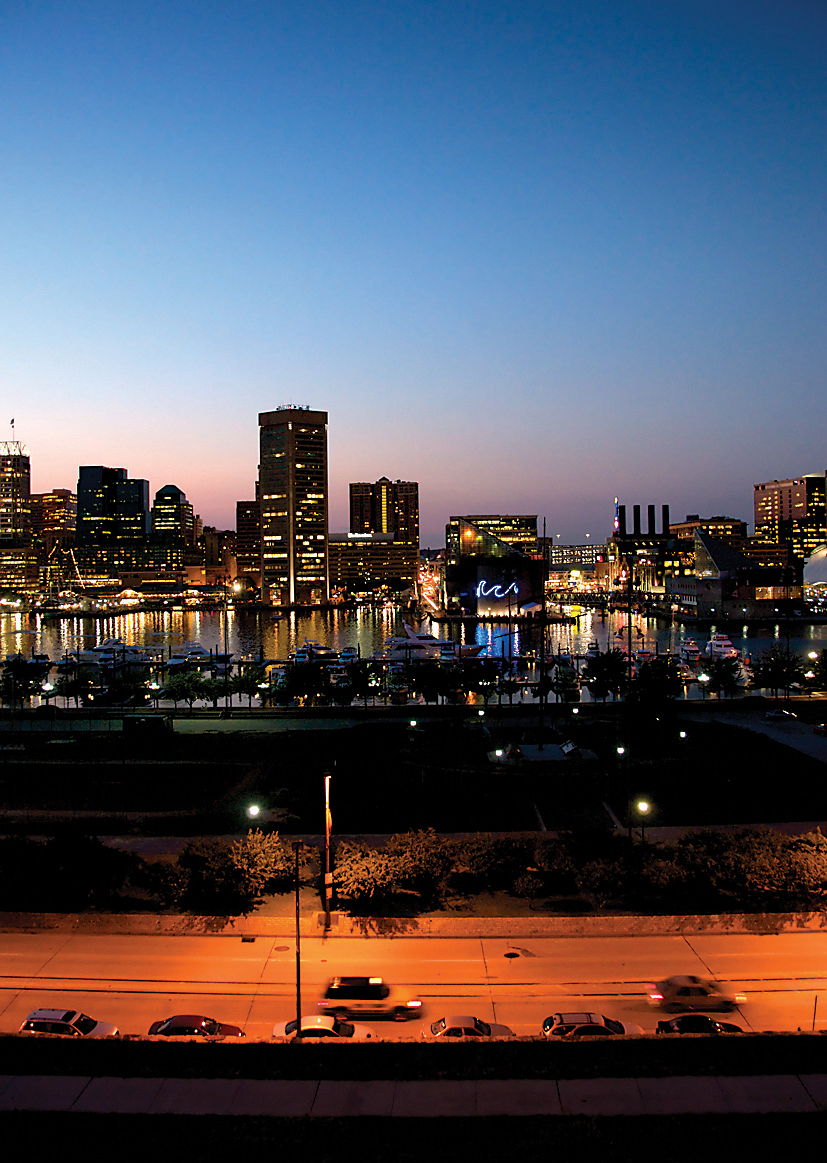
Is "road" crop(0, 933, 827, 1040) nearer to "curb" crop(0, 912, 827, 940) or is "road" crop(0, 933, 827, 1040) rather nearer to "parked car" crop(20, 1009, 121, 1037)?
"curb" crop(0, 912, 827, 940)

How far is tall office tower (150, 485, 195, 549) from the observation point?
109 metres

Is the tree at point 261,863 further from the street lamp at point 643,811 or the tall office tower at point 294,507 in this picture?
the tall office tower at point 294,507

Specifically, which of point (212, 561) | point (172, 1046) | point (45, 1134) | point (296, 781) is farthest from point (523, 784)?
point (212, 561)

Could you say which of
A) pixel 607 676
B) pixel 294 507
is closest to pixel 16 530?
pixel 294 507

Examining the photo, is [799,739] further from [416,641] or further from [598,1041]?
[416,641]

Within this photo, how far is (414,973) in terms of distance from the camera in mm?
7547

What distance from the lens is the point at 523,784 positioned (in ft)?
41.8

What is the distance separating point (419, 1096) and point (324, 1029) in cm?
134

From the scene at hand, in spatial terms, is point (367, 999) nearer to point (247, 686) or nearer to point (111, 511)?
point (247, 686)

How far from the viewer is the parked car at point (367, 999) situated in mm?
6859

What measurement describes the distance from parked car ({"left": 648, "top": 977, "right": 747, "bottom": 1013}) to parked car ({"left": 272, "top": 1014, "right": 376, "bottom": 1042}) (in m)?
2.66

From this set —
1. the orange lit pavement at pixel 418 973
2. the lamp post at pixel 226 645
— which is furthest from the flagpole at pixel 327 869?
the lamp post at pixel 226 645

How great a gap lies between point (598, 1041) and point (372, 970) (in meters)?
2.56

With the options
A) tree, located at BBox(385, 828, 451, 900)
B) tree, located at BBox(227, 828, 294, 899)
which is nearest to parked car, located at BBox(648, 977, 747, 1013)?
tree, located at BBox(385, 828, 451, 900)
